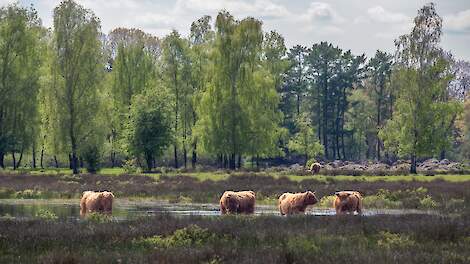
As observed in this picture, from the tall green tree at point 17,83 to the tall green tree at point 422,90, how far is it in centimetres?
3840

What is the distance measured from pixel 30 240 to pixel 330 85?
311 ft

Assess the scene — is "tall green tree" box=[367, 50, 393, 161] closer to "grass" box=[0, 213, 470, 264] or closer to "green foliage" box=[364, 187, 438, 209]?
"green foliage" box=[364, 187, 438, 209]

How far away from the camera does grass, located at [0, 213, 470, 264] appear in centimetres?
1446

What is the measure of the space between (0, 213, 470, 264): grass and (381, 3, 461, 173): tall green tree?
152ft

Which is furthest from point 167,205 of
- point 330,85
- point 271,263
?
point 330,85

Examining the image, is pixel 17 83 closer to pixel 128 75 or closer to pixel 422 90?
pixel 128 75

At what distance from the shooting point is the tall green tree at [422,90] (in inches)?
2712

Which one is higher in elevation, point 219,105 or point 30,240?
point 219,105

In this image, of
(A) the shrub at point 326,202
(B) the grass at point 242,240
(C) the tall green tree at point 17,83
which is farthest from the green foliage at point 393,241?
(C) the tall green tree at point 17,83

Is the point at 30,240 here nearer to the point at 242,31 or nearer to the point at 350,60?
the point at 242,31

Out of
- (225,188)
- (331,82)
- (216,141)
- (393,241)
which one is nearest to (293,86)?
(331,82)

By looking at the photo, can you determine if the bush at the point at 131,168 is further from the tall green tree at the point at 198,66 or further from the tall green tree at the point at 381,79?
the tall green tree at the point at 381,79

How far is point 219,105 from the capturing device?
72.2 meters

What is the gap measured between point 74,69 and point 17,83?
7.82 metres
